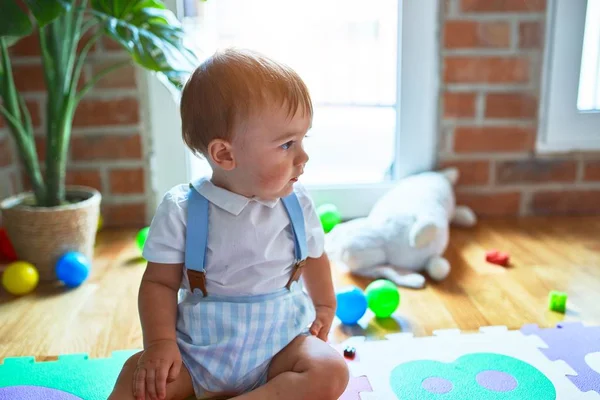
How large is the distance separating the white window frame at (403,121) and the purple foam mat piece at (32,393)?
906 mm

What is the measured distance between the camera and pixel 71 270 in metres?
1.30

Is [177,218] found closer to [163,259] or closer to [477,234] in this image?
[163,259]

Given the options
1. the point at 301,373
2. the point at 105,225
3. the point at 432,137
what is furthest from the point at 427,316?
the point at 105,225

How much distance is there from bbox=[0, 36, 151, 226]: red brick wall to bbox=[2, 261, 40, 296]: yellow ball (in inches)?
16.0

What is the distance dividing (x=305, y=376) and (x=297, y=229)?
21 cm

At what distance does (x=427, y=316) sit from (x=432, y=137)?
0.76 metres

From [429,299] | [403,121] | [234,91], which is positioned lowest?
[429,299]

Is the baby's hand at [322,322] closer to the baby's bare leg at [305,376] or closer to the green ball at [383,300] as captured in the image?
the baby's bare leg at [305,376]

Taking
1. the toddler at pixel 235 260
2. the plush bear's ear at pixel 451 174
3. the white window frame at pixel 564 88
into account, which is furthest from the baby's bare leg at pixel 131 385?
the white window frame at pixel 564 88

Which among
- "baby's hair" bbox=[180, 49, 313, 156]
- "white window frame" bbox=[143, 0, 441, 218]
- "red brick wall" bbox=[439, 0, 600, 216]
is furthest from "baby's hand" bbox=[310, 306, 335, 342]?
"red brick wall" bbox=[439, 0, 600, 216]

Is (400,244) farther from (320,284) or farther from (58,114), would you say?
(58,114)

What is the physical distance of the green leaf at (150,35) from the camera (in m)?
1.19

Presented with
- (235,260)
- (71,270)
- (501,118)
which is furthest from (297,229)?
(501,118)

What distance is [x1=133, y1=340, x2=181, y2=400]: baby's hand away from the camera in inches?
29.8
